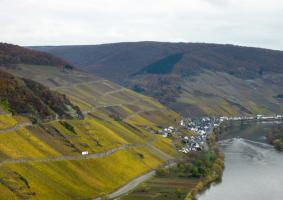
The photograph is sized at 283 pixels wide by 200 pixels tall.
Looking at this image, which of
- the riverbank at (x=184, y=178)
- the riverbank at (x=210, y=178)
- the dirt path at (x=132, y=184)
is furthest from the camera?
the riverbank at (x=210, y=178)

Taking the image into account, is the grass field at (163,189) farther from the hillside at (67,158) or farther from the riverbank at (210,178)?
the hillside at (67,158)

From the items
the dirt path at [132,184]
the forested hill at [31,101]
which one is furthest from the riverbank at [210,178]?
the forested hill at [31,101]

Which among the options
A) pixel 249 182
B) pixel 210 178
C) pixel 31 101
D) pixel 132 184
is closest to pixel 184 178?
pixel 210 178

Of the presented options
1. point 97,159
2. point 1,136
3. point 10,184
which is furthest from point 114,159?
point 10,184

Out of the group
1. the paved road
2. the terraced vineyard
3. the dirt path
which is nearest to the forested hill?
the terraced vineyard

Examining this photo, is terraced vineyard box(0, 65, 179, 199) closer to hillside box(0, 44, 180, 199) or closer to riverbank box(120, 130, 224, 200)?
hillside box(0, 44, 180, 199)

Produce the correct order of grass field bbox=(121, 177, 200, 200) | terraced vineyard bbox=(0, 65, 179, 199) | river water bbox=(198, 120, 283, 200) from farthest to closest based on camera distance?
river water bbox=(198, 120, 283, 200) → grass field bbox=(121, 177, 200, 200) → terraced vineyard bbox=(0, 65, 179, 199)

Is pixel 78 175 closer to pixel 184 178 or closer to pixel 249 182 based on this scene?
pixel 184 178

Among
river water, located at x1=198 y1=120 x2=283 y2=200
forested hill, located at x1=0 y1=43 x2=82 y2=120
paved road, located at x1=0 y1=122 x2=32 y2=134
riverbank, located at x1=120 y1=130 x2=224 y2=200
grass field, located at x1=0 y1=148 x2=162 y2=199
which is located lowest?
river water, located at x1=198 y1=120 x2=283 y2=200
